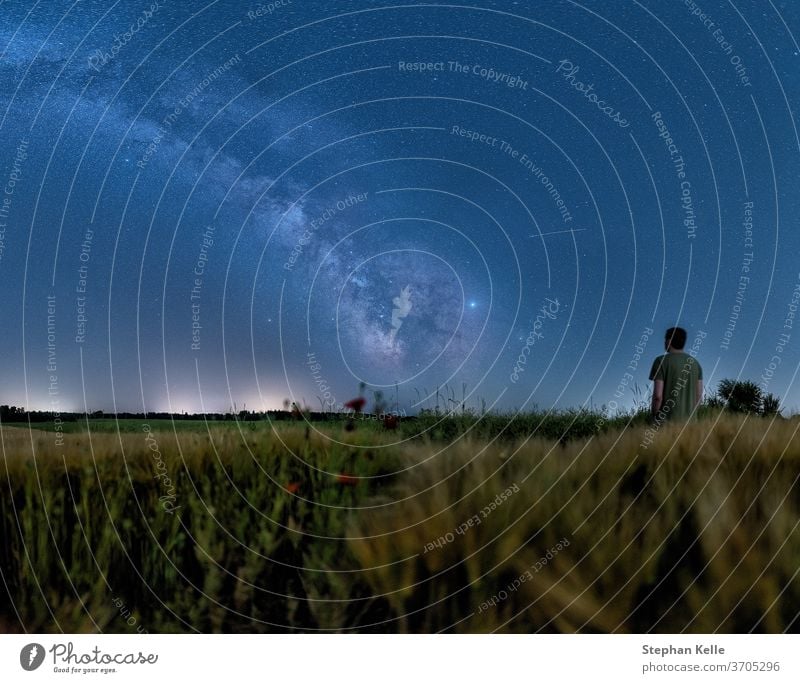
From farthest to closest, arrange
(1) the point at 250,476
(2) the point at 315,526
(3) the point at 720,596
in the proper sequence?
(1) the point at 250,476
(2) the point at 315,526
(3) the point at 720,596

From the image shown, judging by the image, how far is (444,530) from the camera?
2660mm

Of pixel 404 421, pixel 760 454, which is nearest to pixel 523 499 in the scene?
pixel 760 454

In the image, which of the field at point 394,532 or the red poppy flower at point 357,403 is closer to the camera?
the field at point 394,532

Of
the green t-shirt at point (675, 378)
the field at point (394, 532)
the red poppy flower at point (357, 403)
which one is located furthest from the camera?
the green t-shirt at point (675, 378)

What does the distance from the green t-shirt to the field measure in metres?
4.48

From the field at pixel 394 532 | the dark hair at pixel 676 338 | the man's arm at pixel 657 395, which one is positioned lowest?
the field at pixel 394 532

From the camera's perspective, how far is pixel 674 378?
26.5 ft

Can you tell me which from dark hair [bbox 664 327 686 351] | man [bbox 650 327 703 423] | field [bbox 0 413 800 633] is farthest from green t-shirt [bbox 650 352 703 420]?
field [bbox 0 413 800 633]

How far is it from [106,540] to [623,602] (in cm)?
240

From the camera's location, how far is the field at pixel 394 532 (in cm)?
246

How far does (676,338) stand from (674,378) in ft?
2.01

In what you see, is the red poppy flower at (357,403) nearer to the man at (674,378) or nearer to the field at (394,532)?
the field at (394,532)

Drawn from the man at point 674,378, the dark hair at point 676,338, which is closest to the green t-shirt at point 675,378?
the man at point 674,378

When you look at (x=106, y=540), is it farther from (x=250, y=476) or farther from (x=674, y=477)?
(x=674, y=477)
